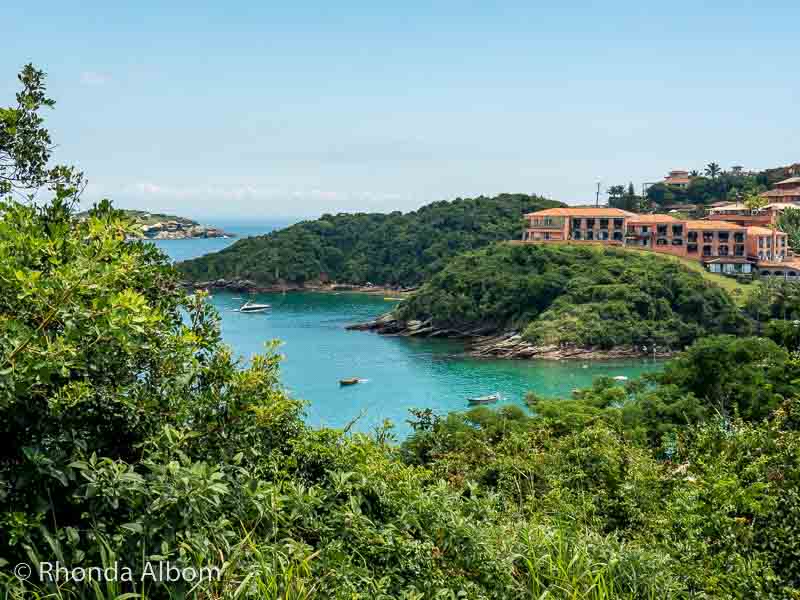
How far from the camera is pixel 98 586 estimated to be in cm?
255

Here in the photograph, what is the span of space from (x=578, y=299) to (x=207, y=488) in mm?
40171

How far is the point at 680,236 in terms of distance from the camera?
164 ft

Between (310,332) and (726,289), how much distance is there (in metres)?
24.8

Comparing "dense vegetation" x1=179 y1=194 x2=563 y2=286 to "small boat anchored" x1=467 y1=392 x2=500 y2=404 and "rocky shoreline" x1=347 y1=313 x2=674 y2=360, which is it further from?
"small boat anchored" x1=467 y1=392 x2=500 y2=404

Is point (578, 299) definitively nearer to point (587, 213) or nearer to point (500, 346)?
point (500, 346)

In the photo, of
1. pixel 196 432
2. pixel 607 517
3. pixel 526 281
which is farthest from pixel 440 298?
pixel 196 432

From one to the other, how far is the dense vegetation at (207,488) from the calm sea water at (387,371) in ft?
65.1

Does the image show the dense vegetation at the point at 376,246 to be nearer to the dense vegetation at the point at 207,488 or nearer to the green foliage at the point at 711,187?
the green foliage at the point at 711,187

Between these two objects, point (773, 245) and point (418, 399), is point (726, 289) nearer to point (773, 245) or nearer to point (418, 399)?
point (773, 245)

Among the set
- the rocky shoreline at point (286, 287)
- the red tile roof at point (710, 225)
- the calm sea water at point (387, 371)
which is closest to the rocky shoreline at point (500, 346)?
the calm sea water at point (387, 371)

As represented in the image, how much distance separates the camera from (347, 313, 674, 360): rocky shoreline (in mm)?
37750

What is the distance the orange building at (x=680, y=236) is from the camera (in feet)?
156

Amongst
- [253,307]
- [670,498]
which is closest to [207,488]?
[670,498]

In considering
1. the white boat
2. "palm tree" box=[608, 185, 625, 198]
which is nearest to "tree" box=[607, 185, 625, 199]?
"palm tree" box=[608, 185, 625, 198]
